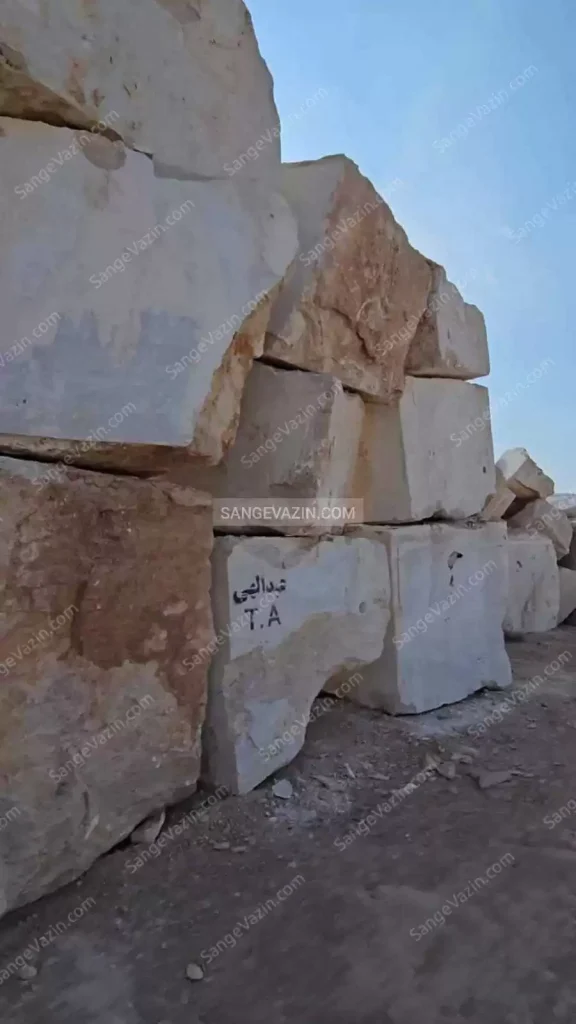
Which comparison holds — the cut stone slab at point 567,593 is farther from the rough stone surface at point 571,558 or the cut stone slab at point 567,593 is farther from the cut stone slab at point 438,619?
the cut stone slab at point 438,619

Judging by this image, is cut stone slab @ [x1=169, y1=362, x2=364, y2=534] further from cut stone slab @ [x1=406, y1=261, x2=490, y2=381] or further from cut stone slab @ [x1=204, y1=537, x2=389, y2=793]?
cut stone slab @ [x1=406, y1=261, x2=490, y2=381]

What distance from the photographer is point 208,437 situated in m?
1.80

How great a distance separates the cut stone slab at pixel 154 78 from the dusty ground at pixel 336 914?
5.31ft

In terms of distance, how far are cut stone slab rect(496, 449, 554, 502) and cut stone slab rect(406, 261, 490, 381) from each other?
6.73 ft

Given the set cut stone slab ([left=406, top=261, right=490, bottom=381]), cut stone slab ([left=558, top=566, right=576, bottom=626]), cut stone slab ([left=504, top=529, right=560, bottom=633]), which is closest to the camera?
cut stone slab ([left=406, top=261, right=490, bottom=381])

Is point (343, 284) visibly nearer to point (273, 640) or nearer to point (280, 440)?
point (280, 440)

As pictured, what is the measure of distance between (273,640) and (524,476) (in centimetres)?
364

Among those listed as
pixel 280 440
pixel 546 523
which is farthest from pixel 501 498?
pixel 280 440

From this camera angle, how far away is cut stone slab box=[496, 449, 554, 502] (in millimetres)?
5156

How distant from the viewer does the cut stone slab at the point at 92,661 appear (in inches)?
56.4

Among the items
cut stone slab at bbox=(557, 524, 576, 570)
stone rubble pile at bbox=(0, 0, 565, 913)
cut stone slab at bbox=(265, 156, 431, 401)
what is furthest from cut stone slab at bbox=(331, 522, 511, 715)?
cut stone slab at bbox=(557, 524, 576, 570)

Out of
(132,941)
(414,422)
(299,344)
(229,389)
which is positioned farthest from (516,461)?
(132,941)

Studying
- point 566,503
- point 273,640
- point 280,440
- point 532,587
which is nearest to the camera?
point 273,640

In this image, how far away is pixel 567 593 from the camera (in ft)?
16.5
